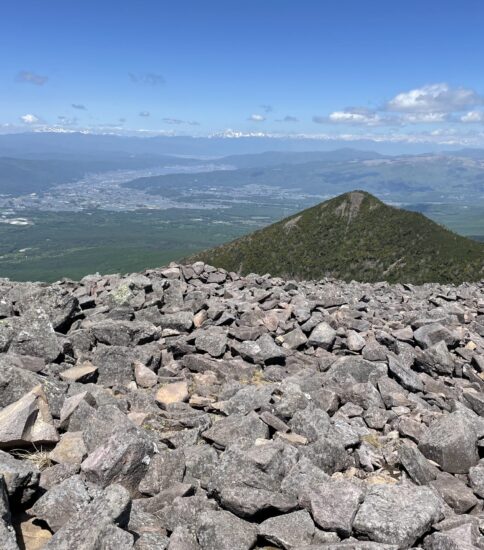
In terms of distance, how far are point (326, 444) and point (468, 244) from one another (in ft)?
521

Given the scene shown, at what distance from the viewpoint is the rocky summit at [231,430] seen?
755 centimetres

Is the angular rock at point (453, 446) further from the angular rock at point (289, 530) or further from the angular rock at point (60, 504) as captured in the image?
the angular rock at point (60, 504)

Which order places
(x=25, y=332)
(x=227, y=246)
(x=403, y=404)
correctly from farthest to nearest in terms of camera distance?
(x=227, y=246), (x=25, y=332), (x=403, y=404)

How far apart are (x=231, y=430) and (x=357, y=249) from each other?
16695cm

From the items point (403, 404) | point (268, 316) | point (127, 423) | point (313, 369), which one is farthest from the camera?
point (268, 316)

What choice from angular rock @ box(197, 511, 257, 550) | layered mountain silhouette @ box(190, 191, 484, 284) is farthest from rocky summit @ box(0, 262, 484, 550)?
layered mountain silhouette @ box(190, 191, 484, 284)

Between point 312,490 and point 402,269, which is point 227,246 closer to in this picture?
point 402,269

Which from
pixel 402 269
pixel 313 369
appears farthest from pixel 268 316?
pixel 402 269

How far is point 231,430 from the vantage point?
34.9 feet

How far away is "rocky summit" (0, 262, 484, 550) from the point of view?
297 inches

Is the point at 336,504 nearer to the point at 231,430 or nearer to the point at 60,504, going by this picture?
the point at 231,430

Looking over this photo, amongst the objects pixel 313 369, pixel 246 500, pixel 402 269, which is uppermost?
pixel 246 500

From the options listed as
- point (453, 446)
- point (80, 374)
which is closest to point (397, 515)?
point (453, 446)

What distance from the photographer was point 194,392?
45.0 feet
